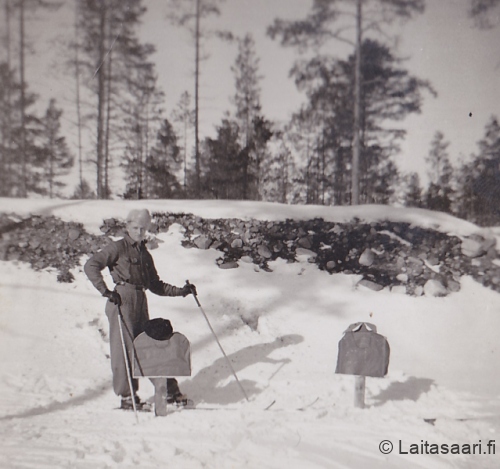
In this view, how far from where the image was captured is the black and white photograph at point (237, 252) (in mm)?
2953

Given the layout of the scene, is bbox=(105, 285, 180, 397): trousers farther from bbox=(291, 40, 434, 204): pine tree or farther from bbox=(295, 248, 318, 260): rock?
bbox=(291, 40, 434, 204): pine tree

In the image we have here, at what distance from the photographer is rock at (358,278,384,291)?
484cm

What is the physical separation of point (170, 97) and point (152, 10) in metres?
1.08

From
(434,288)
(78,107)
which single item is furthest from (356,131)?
→ (78,107)

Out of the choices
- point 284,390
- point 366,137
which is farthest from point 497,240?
point 366,137

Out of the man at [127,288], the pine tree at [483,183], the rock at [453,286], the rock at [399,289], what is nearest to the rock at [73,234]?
the man at [127,288]

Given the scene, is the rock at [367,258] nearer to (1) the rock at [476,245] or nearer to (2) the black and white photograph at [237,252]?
(2) the black and white photograph at [237,252]

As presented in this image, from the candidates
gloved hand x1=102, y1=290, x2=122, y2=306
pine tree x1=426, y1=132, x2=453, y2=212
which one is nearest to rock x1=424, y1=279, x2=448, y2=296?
pine tree x1=426, y1=132, x2=453, y2=212

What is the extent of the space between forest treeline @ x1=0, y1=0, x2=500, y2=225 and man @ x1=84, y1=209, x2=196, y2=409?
1.71 m

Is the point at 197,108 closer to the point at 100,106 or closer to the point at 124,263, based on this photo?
the point at 100,106

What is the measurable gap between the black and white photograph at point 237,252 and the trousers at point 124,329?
0.05 ft

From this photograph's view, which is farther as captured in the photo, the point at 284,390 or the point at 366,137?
the point at 366,137

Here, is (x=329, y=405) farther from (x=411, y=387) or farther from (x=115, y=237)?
(x=115, y=237)

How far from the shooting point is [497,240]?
4.39 meters
